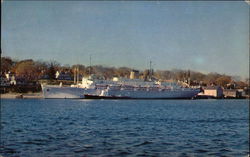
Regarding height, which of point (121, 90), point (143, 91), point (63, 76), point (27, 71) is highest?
point (27, 71)

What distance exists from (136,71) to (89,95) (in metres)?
21.3

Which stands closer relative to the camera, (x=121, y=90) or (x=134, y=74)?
(x=121, y=90)

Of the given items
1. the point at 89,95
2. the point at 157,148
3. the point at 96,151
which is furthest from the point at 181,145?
the point at 89,95

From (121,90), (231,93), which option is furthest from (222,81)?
(121,90)

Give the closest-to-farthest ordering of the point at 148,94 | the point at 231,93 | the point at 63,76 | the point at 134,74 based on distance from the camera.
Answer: the point at 148,94, the point at 134,74, the point at 231,93, the point at 63,76

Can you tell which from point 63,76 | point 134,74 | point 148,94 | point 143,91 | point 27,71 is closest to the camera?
point 143,91

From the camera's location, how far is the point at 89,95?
54.1 meters

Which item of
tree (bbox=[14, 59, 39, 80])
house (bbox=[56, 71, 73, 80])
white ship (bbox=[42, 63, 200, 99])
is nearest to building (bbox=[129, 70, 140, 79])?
white ship (bbox=[42, 63, 200, 99])

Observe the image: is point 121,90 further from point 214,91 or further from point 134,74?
point 214,91

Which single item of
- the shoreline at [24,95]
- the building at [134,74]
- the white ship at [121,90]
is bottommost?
the shoreline at [24,95]

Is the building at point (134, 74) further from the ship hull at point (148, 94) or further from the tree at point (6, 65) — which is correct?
the tree at point (6, 65)

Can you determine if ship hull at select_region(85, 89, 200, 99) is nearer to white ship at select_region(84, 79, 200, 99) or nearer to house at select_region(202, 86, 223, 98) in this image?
white ship at select_region(84, 79, 200, 99)

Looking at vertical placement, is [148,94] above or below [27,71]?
below

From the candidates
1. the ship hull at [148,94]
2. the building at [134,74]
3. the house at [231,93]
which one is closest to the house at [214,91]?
the house at [231,93]
